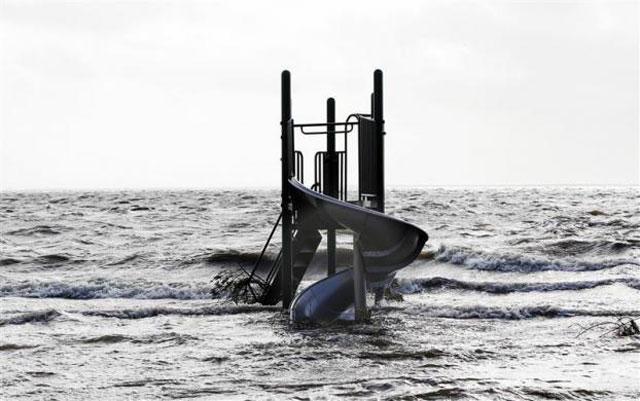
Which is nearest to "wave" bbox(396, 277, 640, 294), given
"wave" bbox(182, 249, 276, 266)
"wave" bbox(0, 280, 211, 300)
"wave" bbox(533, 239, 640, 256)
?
"wave" bbox(0, 280, 211, 300)

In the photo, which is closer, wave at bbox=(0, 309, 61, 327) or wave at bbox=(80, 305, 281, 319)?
wave at bbox=(0, 309, 61, 327)

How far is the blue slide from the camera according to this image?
41.5ft

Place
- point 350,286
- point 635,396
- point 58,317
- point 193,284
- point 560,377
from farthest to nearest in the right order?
point 193,284 → point 58,317 → point 350,286 → point 560,377 → point 635,396

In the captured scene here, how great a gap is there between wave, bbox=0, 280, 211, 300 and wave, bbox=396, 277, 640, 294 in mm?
5090

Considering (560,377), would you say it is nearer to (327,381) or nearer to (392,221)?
(327,381)

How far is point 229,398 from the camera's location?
8.55 m

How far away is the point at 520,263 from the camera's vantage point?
23.8 meters

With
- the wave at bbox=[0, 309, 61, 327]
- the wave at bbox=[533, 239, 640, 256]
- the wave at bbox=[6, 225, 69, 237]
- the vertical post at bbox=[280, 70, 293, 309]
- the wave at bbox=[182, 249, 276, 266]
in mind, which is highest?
the vertical post at bbox=[280, 70, 293, 309]

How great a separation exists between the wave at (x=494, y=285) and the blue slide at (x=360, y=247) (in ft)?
18.1

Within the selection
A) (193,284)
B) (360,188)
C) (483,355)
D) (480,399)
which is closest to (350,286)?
(360,188)

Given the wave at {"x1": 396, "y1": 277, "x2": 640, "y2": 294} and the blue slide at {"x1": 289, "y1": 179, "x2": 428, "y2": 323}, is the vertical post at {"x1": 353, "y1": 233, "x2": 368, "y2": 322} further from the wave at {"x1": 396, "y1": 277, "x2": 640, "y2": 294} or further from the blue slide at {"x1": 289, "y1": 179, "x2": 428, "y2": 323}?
the wave at {"x1": 396, "y1": 277, "x2": 640, "y2": 294}

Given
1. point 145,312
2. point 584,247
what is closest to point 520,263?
point 584,247

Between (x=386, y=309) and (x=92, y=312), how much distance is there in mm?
5962

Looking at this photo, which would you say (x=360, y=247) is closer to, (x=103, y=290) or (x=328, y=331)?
(x=328, y=331)
